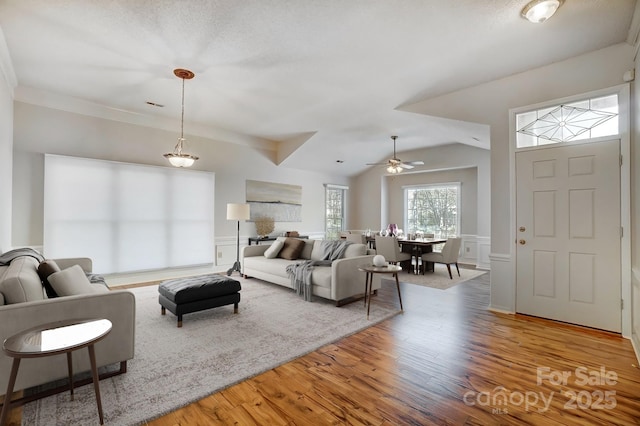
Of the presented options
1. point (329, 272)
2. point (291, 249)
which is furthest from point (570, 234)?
point (291, 249)

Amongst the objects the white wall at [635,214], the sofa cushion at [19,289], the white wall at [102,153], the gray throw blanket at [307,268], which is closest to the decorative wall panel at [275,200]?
the white wall at [102,153]

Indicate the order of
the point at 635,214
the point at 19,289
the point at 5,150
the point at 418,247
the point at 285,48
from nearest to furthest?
1. the point at 19,289
2. the point at 635,214
3. the point at 285,48
4. the point at 5,150
5. the point at 418,247

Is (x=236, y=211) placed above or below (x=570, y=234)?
above

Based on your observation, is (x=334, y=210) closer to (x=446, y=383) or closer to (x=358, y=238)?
(x=358, y=238)

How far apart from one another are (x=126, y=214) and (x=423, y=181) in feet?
24.2

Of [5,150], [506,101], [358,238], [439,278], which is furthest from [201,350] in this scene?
[358,238]

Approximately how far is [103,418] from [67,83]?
451cm

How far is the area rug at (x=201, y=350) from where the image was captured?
1.94 metres

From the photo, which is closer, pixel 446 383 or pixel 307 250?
pixel 446 383

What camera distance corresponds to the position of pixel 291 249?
5520 mm

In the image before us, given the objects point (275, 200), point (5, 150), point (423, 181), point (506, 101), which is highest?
point (506, 101)

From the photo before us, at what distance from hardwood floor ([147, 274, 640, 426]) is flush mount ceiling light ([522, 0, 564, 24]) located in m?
2.98

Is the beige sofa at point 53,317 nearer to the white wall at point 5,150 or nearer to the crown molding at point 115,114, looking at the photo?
the white wall at point 5,150

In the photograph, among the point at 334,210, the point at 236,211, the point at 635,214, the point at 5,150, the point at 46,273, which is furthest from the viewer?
the point at 334,210
